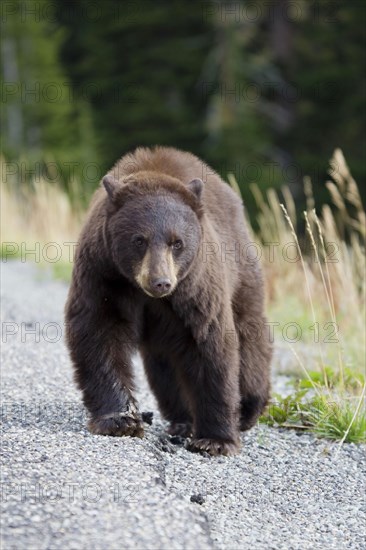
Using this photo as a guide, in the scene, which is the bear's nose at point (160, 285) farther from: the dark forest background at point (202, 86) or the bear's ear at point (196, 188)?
the dark forest background at point (202, 86)

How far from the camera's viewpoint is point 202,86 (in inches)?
1064

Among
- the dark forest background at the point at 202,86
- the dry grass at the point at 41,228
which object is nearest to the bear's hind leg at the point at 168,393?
the dry grass at the point at 41,228

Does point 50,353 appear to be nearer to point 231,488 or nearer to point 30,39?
point 231,488

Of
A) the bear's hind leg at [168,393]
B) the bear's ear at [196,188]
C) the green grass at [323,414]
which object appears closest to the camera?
the bear's ear at [196,188]

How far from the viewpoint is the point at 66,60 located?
36.2m

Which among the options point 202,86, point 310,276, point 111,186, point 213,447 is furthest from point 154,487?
point 202,86

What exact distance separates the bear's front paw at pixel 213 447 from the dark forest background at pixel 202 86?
1498 cm

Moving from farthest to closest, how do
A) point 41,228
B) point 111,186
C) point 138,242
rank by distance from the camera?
point 41,228 → point 111,186 → point 138,242

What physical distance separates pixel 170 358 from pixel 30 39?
29.4 m

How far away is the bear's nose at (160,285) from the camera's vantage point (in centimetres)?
448

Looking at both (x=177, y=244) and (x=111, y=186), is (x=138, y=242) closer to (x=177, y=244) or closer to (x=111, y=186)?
(x=177, y=244)

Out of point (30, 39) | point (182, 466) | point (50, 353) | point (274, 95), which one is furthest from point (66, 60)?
point (182, 466)

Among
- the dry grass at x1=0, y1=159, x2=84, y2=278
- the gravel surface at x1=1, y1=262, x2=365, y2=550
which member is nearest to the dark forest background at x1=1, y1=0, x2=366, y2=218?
the dry grass at x1=0, y1=159, x2=84, y2=278

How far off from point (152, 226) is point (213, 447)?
121 cm
